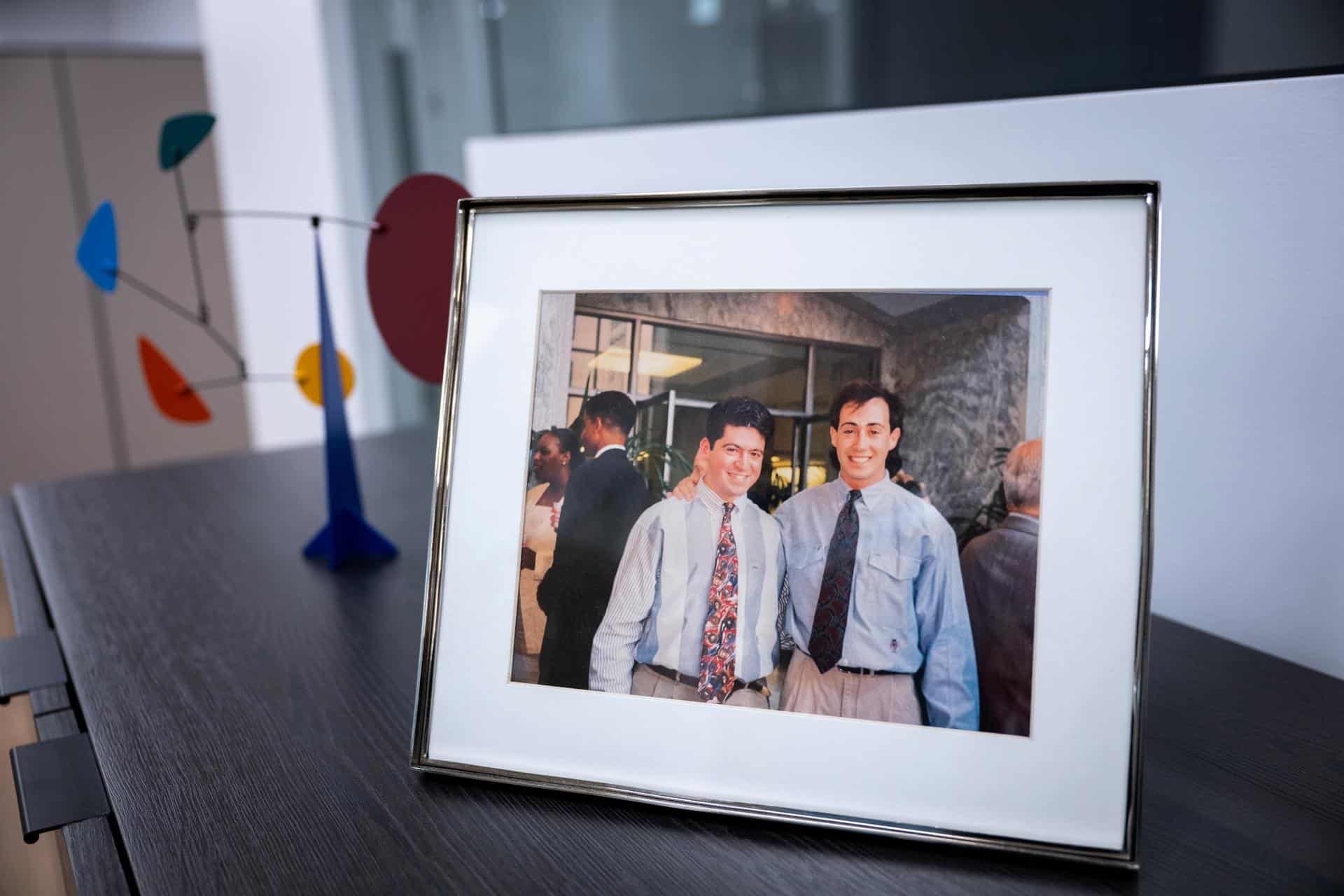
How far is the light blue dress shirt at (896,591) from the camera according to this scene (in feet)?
1.13

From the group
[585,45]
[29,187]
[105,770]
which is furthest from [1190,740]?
[29,187]

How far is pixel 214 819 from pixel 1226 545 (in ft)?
1.88

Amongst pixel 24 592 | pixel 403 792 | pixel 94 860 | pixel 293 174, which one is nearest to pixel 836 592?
pixel 403 792

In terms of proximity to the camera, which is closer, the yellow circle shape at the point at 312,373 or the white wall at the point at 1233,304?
the white wall at the point at 1233,304

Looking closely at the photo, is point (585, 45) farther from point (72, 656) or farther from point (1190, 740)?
point (1190, 740)

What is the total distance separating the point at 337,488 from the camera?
69 cm

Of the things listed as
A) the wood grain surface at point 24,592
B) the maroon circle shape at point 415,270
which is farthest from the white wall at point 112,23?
the maroon circle shape at point 415,270

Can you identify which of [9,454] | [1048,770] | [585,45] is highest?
[585,45]

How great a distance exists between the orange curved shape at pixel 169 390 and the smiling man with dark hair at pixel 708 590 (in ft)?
1.98

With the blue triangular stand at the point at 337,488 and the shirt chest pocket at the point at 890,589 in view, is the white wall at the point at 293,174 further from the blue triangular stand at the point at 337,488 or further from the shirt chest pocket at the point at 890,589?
the shirt chest pocket at the point at 890,589

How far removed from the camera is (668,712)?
1.21 ft

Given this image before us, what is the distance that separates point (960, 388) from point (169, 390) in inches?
29.6

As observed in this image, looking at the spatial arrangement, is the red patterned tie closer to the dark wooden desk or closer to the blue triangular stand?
the dark wooden desk

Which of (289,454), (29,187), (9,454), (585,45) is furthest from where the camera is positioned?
(9,454)
